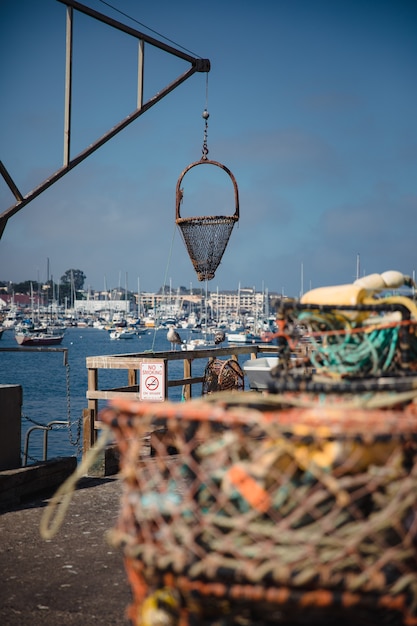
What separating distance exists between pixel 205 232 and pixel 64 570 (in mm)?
5587

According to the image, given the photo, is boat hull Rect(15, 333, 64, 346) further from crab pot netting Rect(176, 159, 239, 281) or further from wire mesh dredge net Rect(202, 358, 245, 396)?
crab pot netting Rect(176, 159, 239, 281)

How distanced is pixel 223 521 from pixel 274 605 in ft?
0.98

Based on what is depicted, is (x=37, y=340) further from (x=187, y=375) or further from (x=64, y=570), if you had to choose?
(x=64, y=570)

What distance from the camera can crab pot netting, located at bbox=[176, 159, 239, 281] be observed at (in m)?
9.82

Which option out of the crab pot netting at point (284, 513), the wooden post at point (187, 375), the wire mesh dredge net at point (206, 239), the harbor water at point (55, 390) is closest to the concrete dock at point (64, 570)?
the crab pot netting at point (284, 513)

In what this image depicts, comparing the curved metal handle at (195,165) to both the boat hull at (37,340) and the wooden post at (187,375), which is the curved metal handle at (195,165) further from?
the boat hull at (37,340)

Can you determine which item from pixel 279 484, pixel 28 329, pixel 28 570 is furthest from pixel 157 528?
pixel 28 329

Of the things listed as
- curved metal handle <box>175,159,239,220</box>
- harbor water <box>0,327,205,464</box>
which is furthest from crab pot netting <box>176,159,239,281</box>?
harbor water <box>0,327,205,464</box>

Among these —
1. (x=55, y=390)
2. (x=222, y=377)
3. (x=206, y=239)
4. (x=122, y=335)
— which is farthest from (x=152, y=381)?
(x=122, y=335)

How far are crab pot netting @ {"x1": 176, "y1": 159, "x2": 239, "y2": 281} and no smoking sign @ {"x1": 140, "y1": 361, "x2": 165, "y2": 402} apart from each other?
1.80 m

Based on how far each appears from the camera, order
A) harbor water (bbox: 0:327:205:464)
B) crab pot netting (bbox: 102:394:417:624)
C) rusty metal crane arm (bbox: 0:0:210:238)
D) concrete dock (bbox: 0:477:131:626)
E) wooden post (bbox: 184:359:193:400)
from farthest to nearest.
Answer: harbor water (bbox: 0:327:205:464), wooden post (bbox: 184:359:193:400), rusty metal crane arm (bbox: 0:0:210:238), concrete dock (bbox: 0:477:131:626), crab pot netting (bbox: 102:394:417:624)

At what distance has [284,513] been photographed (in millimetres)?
2395

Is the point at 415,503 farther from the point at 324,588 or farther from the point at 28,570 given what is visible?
the point at 28,570

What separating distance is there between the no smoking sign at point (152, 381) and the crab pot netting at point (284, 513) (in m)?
6.74
